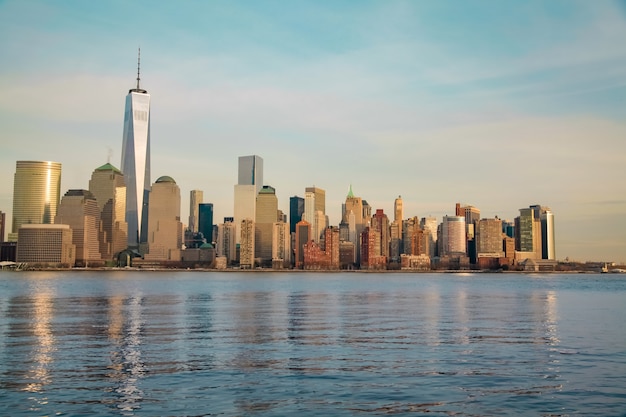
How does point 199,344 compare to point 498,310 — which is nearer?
point 199,344

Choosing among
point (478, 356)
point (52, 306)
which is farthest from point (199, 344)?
point (52, 306)

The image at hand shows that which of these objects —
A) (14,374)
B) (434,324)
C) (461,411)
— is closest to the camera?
(461,411)

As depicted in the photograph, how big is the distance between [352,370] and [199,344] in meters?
15.4

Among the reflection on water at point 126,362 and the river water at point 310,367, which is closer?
the river water at point 310,367

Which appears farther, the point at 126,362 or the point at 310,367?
the point at 126,362

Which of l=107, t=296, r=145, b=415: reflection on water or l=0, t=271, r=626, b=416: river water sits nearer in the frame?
l=0, t=271, r=626, b=416: river water

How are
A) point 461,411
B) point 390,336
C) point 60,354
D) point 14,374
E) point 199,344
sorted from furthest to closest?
point 390,336
point 199,344
point 60,354
point 14,374
point 461,411

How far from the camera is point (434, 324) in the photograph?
6531 centimetres

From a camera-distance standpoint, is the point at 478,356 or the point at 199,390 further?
the point at 478,356

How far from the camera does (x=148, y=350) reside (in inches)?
1770

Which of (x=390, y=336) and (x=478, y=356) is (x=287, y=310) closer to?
(x=390, y=336)

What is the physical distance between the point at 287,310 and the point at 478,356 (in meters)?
45.1

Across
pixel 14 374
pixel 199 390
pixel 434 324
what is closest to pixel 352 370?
pixel 199 390

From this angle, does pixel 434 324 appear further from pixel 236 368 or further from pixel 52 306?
pixel 52 306
